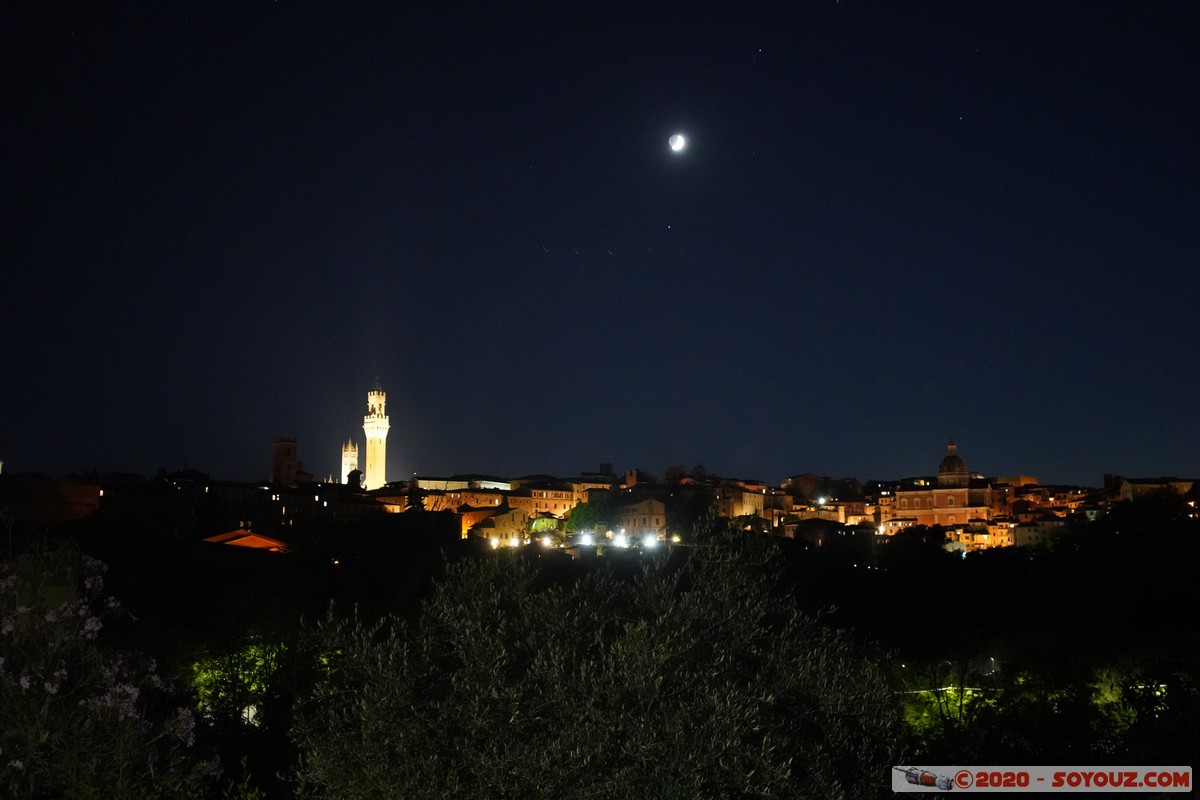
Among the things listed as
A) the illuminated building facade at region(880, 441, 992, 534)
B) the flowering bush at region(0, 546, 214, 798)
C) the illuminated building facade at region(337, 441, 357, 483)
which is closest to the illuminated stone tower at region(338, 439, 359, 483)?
the illuminated building facade at region(337, 441, 357, 483)

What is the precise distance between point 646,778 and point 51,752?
4.71 metres

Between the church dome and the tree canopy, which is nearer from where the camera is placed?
the tree canopy

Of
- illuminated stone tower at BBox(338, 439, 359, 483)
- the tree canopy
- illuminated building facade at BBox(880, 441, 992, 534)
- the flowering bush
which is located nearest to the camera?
the tree canopy

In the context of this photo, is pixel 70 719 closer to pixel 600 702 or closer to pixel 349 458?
pixel 600 702

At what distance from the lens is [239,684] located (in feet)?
60.9

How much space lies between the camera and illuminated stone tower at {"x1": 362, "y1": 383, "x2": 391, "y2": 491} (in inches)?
3942

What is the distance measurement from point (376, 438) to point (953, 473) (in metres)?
55.4

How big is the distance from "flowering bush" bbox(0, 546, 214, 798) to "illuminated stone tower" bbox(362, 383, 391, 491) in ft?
294

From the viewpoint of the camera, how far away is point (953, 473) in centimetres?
8550

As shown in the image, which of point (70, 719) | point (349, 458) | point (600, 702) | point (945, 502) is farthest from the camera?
point (349, 458)

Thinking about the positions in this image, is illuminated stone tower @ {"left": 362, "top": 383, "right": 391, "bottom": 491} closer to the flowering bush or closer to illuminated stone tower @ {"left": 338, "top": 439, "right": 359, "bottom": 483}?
illuminated stone tower @ {"left": 338, "top": 439, "right": 359, "bottom": 483}

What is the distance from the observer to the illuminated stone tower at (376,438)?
3942 inches

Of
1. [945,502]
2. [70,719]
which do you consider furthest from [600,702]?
[945,502]

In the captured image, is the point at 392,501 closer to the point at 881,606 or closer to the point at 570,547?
the point at 570,547
